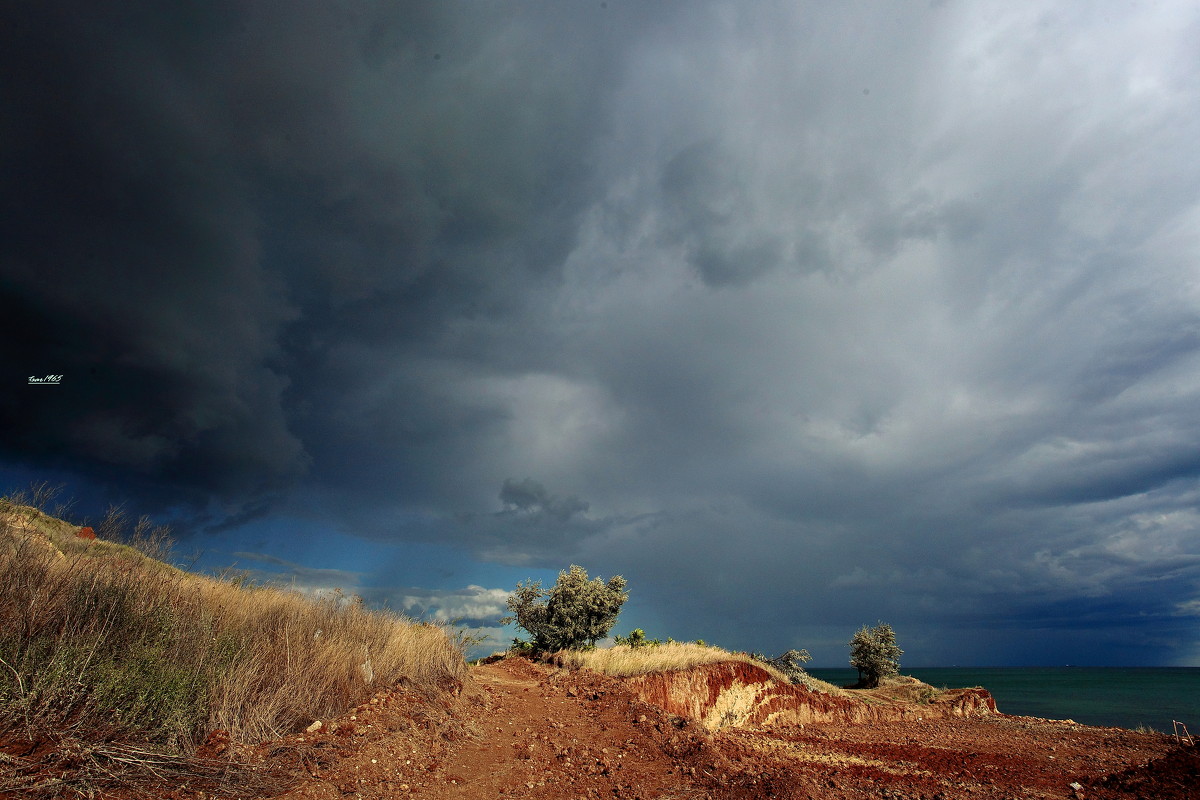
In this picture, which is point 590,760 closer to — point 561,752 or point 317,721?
point 561,752

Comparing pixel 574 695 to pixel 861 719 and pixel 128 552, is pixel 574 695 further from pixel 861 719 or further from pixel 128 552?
pixel 861 719

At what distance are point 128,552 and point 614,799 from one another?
1000cm

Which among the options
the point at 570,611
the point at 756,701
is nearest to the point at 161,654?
the point at 570,611

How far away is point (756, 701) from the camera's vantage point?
2214cm

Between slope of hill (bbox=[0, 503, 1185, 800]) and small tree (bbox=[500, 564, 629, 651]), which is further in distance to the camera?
small tree (bbox=[500, 564, 629, 651])

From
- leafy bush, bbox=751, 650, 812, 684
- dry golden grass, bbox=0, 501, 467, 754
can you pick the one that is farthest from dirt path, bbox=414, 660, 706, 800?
leafy bush, bbox=751, 650, 812, 684

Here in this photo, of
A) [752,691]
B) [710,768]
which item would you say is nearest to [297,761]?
[710,768]

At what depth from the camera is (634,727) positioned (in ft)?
38.6

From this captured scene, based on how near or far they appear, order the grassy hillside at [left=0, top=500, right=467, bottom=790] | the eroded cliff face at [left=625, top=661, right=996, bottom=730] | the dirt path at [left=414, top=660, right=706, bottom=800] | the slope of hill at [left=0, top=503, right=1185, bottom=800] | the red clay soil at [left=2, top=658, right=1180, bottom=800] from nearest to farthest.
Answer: the slope of hill at [left=0, top=503, right=1185, bottom=800] → the grassy hillside at [left=0, top=500, right=467, bottom=790] → the red clay soil at [left=2, top=658, right=1180, bottom=800] → the dirt path at [left=414, top=660, right=706, bottom=800] → the eroded cliff face at [left=625, top=661, right=996, bottom=730]

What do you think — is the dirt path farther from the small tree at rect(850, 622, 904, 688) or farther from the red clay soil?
the small tree at rect(850, 622, 904, 688)

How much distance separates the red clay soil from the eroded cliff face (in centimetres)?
222

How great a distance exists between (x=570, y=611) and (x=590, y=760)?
38.3 ft

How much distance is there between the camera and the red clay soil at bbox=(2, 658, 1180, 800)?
6.96 m

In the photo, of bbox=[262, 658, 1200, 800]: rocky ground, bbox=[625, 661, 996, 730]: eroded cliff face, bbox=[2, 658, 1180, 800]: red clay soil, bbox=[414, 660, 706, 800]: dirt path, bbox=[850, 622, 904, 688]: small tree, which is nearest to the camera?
bbox=[2, 658, 1180, 800]: red clay soil
